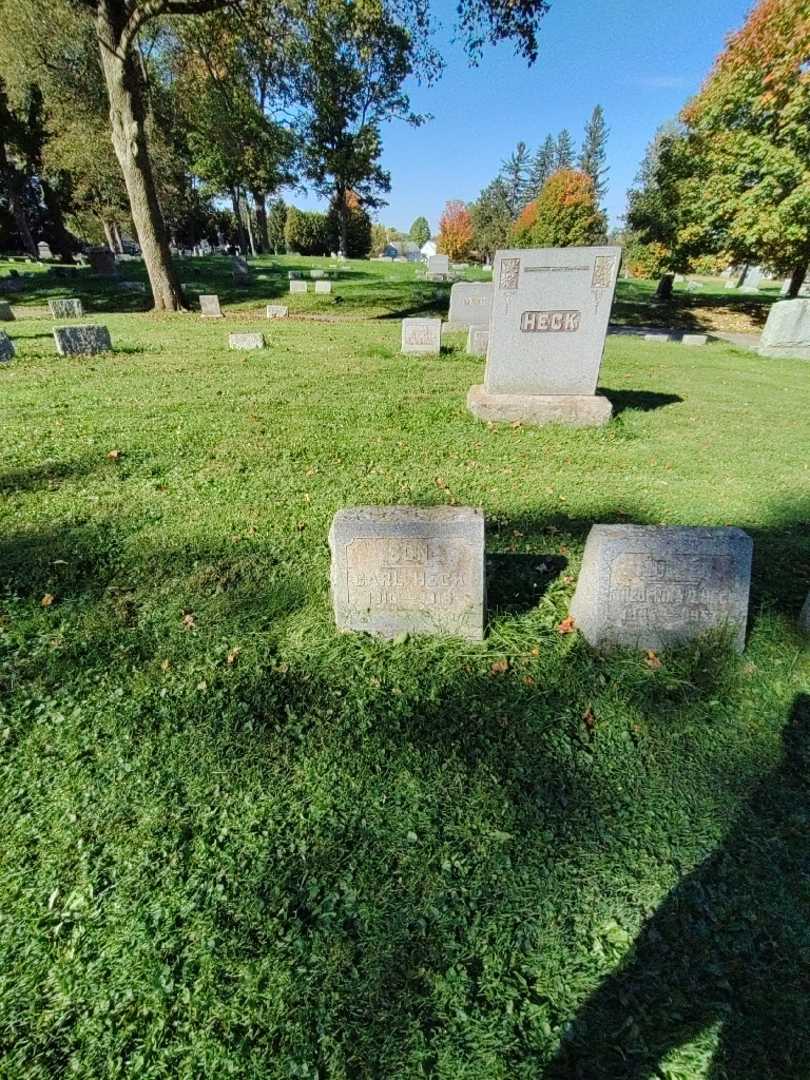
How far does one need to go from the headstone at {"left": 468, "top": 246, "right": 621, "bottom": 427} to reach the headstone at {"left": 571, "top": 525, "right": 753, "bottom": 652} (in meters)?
4.06

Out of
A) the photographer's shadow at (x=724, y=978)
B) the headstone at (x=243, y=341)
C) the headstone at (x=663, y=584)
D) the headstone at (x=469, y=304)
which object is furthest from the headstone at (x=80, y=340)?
the photographer's shadow at (x=724, y=978)

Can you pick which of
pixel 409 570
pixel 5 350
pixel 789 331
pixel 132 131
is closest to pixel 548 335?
pixel 409 570

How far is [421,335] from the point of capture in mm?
10273

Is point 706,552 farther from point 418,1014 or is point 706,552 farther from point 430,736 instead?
point 418,1014

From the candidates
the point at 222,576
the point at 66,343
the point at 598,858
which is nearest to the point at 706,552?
the point at 598,858

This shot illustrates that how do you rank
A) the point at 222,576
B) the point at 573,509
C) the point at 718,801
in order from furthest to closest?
the point at 573,509 < the point at 222,576 < the point at 718,801

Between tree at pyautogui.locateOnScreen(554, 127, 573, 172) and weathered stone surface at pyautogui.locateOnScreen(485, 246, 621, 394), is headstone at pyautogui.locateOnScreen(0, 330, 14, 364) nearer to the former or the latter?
weathered stone surface at pyautogui.locateOnScreen(485, 246, 621, 394)

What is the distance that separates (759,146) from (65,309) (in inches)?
795

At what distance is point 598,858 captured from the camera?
71.2 inches

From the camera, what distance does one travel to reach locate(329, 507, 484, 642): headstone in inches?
99.4

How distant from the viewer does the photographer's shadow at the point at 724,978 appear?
137 cm

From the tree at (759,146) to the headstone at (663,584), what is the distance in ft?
59.4

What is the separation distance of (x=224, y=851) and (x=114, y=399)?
6.33 m

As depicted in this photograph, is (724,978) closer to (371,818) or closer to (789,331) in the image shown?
(371,818)
